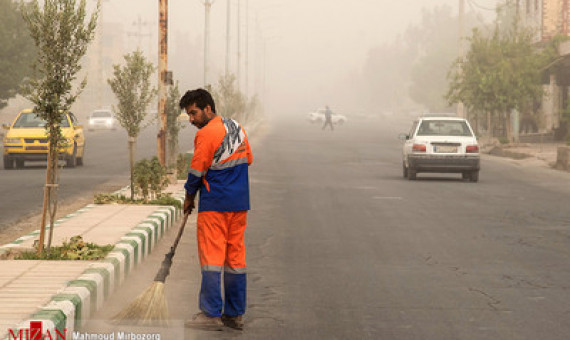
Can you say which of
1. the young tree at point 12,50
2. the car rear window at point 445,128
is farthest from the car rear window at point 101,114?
the car rear window at point 445,128

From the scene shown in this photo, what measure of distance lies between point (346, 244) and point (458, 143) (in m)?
13.1

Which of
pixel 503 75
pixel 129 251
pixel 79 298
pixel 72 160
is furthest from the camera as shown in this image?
pixel 503 75

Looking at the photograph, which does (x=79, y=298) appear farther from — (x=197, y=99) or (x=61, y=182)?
(x=61, y=182)

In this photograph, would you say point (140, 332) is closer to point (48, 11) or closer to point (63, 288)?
point (63, 288)

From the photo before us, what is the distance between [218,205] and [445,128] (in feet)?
64.2

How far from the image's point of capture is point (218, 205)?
7.93 m

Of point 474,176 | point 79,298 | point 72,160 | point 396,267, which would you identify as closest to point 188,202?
point 79,298

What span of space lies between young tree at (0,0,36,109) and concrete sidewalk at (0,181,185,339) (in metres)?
43.7

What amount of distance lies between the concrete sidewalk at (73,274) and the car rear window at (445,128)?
13.0 m

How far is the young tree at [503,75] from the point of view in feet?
150

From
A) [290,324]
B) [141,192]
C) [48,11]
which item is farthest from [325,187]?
[290,324]

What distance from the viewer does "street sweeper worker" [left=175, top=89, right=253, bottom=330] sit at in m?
7.91

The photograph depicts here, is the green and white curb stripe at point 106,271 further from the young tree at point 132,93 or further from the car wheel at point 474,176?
the car wheel at point 474,176

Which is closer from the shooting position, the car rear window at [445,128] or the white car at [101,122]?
the car rear window at [445,128]
